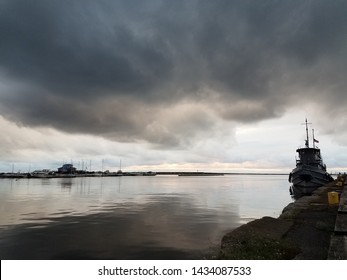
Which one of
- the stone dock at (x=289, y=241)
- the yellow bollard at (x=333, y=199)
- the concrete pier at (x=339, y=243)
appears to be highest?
the yellow bollard at (x=333, y=199)

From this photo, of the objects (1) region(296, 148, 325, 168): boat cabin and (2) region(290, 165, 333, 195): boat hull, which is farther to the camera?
(1) region(296, 148, 325, 168): boat cabin

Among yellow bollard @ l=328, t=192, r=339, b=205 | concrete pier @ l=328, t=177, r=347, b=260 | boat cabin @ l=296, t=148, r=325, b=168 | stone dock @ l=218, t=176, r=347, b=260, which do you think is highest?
boat cabin @ l=296, t=148, r=325, b=168

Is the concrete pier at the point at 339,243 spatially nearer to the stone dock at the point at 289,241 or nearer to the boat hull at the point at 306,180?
the stone dock at the point at 289,241

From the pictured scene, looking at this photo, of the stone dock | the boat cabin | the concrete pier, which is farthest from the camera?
the boat cabin

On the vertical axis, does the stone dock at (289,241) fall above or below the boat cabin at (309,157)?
below

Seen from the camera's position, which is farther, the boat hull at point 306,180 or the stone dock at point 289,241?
the boat hull at point 306,180

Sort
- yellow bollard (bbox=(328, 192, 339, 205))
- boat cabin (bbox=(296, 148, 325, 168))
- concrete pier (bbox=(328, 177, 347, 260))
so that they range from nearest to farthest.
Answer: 1. concrete pier (bbox=(328, 177, 347, 260))
2. yellow bollard (bbox=(328, 192, 339, 205))
3. boat cabin (bbox=(296, 148, 325, 168))

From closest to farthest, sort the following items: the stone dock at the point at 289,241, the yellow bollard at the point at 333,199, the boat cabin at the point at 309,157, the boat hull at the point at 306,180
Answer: the stone dock at the point at 289,241, the yellow bollard at the point at 333,199, the boat hull at the point at 306,180, the boat cabin at the point at 309,157

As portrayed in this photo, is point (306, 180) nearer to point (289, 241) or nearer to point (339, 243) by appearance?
point (289, 241)

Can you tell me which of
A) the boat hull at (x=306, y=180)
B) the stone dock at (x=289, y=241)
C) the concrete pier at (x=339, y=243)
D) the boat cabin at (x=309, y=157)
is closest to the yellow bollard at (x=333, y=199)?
the stone dock at (x=289, y=241)

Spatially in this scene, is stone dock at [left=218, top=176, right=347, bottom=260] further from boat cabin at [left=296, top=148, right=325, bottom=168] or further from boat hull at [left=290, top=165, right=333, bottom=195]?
boat cabin at [left=296, top=148, right=325, bottom=168]

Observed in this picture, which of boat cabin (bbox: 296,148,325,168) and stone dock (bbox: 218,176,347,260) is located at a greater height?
boat cabin (bbox: 296,148,325,168)

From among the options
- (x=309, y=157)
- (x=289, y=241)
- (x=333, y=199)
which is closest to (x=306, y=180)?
(x=309, y=157)

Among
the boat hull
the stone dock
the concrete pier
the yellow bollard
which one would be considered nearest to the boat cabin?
the boat hull
